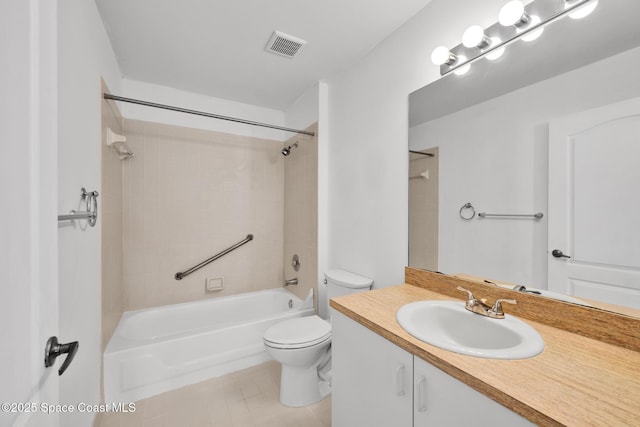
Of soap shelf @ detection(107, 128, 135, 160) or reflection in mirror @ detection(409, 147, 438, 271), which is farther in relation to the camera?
soap shelf @ detection(107, 128, 135, 160)

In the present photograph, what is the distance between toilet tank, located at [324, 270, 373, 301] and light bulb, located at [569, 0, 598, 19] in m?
1.59

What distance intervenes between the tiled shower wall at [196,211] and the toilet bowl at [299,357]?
3.98 feet

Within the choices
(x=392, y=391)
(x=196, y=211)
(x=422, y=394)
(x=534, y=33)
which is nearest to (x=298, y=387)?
(x=392, y=391)

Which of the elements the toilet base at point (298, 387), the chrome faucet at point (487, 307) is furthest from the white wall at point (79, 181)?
the chrome faucet at point (487, 307)

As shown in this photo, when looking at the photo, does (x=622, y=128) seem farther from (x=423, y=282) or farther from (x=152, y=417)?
(x=152, y=417)

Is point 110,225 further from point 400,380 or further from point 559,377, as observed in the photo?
point 559,377

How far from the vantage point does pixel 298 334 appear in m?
1.67

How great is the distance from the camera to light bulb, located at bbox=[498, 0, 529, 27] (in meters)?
1.00

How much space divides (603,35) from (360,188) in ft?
4.34

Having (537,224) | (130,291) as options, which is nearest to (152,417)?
(130,291)

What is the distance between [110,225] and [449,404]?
2.22 m

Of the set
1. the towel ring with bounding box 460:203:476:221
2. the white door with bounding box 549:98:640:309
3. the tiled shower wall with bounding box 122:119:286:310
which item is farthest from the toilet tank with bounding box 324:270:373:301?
the tiled shower wall with bounding box 122:119:286:310

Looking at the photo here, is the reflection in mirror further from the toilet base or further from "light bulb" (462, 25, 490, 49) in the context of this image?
the toilet base

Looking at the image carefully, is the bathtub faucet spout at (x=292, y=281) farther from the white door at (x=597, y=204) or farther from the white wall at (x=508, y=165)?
the white door at (x=597, y=204)
